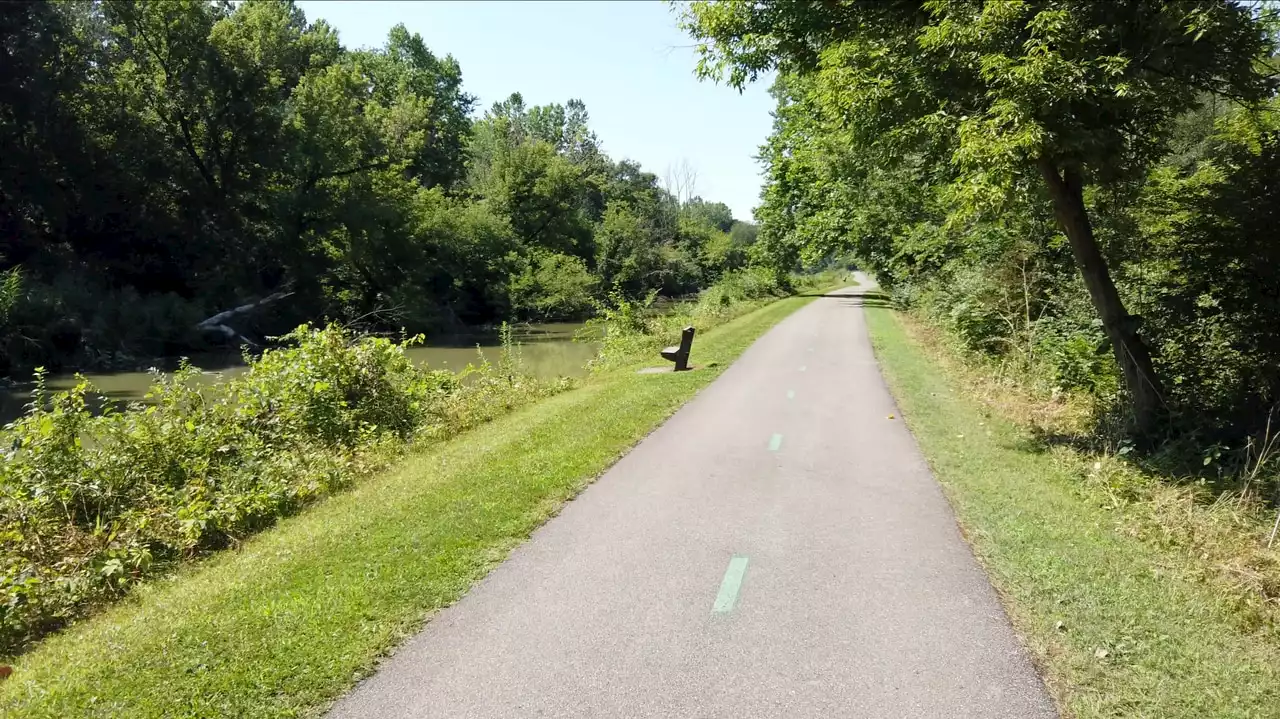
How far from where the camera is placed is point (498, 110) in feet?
307

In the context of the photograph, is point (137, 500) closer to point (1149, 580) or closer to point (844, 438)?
point (844, 438)

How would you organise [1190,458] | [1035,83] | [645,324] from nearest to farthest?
[1035,83] < [1190,458] < [645,324]

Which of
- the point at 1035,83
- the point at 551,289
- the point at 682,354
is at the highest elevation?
the point at 1035,83

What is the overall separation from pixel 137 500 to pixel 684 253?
64280 millimetres

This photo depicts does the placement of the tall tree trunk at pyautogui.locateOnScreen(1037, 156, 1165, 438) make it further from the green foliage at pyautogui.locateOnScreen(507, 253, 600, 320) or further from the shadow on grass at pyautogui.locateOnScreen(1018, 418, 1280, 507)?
the green foliage at pyautogui.locateOnScreen(507, 253, 600, 320)

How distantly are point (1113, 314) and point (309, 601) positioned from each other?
9565 mm

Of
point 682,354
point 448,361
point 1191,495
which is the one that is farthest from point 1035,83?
point 448,361

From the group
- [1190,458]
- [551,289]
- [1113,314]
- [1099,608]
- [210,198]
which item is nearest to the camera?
[1099,608]

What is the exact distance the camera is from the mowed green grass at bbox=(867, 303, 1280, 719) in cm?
414

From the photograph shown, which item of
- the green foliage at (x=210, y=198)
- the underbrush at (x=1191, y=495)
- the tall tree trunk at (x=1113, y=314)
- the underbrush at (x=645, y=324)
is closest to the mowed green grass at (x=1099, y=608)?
the underbrush at (x=1191, y=495)

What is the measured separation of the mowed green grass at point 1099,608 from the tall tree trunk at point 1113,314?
126 cm

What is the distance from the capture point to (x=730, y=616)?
505 centimetres

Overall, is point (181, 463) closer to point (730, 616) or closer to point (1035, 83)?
point (730, 616)

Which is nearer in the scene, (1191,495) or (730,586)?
(730,586)
